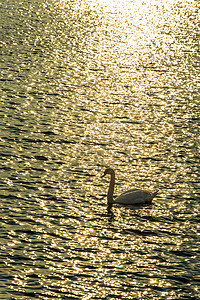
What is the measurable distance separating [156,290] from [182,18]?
83048 millimetres

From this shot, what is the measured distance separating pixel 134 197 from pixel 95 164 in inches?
245

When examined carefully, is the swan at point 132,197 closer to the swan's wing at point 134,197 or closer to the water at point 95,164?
the swan's wing at point 134,197

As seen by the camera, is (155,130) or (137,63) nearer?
(155,130)

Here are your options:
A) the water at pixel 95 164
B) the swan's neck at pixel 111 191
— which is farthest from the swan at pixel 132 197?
the water at pixel 95 164

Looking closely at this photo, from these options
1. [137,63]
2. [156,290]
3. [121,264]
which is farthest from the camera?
[137,63]

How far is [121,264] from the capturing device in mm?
24781

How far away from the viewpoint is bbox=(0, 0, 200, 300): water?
2389cm

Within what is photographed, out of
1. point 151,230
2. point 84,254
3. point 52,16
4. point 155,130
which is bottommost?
point 84,254

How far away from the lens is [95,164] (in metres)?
36.2

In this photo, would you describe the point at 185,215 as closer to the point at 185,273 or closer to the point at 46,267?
the point at 185,273

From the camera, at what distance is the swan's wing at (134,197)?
100 feet

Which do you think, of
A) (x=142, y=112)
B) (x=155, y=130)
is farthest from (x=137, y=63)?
(x=155, y=130)

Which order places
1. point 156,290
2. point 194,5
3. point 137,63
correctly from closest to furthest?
point 156,290 < point 137,63 < point 194,5

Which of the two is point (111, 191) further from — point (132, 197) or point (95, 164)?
point (95, 164)
